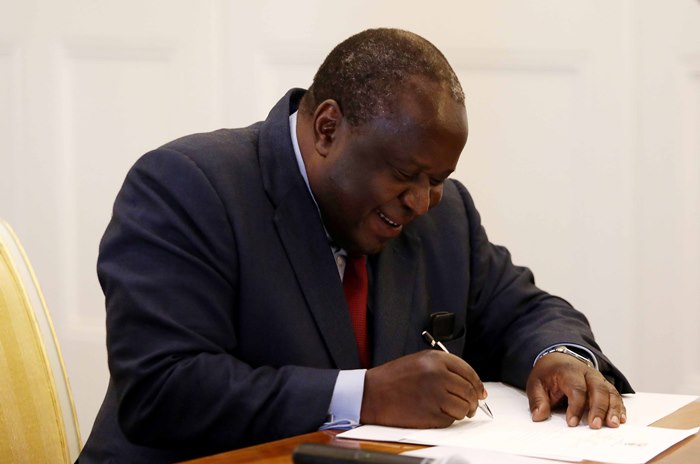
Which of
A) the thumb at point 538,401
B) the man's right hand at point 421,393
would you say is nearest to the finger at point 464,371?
the man's right hand at point 421,393

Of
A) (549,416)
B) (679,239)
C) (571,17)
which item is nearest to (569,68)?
(571,17)

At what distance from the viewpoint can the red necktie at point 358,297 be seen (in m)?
1.94

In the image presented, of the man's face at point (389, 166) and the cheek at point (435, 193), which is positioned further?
the cheek at point (435, 193)

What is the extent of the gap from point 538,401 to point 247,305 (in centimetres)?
50

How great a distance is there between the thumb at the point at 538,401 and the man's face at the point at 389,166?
0.35 m

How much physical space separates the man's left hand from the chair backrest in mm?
773

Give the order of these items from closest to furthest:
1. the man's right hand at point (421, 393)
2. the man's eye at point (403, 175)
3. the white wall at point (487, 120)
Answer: the man's right hand at point (421, 393) → the man's eye at point (403, 175) → the white wall at point (487, 120)

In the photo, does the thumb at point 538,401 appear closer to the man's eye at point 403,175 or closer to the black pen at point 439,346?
the black pen at point 439,346

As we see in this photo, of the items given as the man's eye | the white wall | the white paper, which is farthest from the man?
the white wall

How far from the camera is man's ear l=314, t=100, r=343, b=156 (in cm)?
189

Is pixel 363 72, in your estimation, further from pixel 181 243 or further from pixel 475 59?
pixel 475 59

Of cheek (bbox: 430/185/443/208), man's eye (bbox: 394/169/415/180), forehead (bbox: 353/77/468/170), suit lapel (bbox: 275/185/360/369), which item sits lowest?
suit lapel (bbox: 275/185/360/369)

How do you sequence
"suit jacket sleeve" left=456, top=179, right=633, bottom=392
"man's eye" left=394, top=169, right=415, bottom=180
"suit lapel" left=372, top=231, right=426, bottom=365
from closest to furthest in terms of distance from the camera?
"man's eye" left=394, top=169, right=415, bottom=180 < "suit lapel" left=372, top=231, right=426, bottom=365 < "suit jacket sleeve" left=456, top=179, right=633, bottom=392

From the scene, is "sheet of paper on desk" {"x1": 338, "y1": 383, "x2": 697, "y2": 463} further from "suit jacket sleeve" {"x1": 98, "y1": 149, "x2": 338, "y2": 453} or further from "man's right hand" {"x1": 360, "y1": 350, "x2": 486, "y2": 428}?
"suit jacket sleeve" {"x1": 98, "y1": 149, "x2": 338, "y2": 453}
